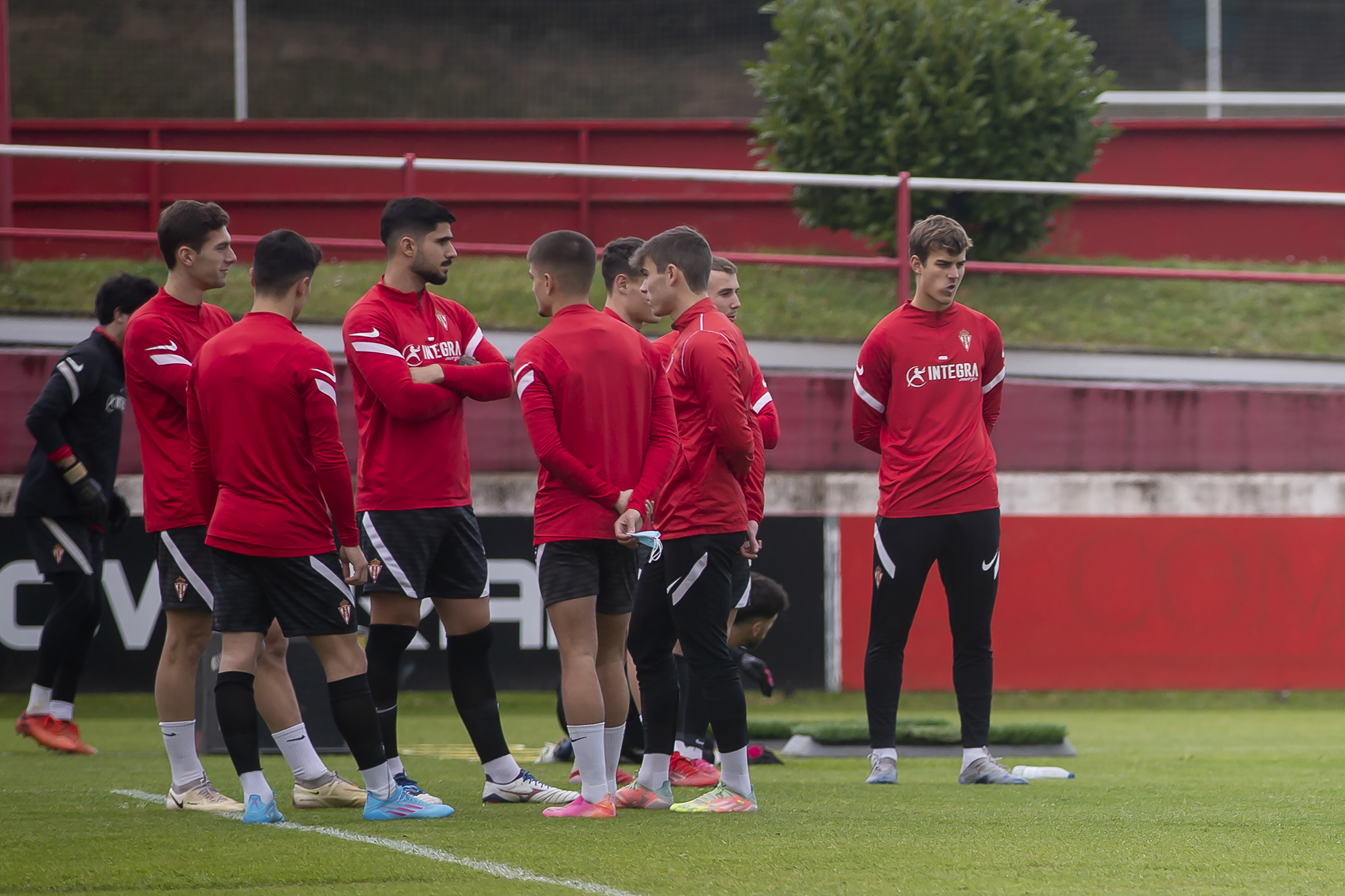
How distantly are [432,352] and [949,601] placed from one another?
2173mm

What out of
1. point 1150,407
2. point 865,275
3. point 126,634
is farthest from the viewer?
point 865,275

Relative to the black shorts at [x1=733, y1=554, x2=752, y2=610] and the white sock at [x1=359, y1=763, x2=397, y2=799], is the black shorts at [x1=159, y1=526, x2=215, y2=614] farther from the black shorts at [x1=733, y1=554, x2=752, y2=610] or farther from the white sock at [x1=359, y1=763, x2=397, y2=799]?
the black shorts at [x1=733, y1=554, x2=752, y2=610]

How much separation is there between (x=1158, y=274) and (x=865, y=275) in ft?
6.99

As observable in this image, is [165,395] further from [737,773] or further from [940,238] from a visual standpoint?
[940,238]

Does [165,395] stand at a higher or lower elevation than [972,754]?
higher

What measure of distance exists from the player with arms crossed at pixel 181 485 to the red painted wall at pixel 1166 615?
5154 millimetres

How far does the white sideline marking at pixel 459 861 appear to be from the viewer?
10.6 ft

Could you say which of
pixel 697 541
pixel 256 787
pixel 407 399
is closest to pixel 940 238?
pixel 697 541

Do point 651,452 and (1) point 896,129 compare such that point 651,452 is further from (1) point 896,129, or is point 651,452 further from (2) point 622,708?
(1) point 896,129

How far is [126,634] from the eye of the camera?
28.7ft

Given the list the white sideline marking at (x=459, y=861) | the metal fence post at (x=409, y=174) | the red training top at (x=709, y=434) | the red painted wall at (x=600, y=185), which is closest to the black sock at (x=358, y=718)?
the white sideline marking at (x=459, y=861)

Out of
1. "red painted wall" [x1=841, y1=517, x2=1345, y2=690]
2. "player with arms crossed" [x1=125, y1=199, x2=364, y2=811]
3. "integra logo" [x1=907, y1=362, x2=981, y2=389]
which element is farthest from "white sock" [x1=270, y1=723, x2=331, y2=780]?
"red painted wall" [x1=841, y1=517, x2=1345, y2=690]

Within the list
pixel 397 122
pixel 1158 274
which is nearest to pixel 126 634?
pixel 1158 274

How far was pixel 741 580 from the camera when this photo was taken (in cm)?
562
